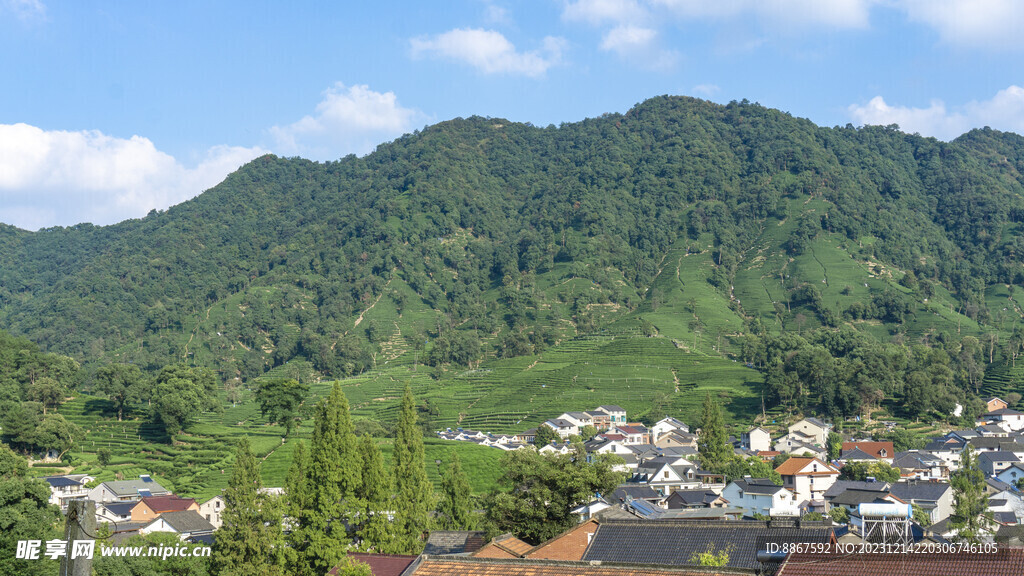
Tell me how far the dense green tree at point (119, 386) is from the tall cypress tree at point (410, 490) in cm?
5100

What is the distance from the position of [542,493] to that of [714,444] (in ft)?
135

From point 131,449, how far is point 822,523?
65.5 meters

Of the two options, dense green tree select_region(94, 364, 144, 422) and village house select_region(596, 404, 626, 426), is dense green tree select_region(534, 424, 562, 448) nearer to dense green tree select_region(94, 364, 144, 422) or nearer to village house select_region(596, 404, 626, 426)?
village house select_region(596, 404, 626, 426)

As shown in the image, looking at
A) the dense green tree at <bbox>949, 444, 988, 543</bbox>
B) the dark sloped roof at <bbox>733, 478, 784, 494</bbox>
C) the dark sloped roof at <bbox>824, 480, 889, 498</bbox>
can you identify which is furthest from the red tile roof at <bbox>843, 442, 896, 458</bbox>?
the dense green tree at <bbox>949, 444, 988, 543</bbox>

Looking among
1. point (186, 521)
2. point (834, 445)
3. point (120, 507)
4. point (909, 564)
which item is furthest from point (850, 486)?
point (909, 564)

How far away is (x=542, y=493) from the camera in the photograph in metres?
33.0

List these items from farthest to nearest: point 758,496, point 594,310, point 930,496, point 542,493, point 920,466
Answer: point 594,310
point 920,466
point 930,496
point 758,496
point 542,493

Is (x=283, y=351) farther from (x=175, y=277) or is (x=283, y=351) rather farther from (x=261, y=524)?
(x=261, y=524)

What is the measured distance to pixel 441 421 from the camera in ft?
314

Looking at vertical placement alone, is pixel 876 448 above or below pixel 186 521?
below

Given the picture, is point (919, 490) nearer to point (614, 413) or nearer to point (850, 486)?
point (850, 486)

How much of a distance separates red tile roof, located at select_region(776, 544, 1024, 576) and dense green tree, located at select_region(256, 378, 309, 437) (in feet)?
225

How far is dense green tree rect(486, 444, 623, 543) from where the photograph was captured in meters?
32.8

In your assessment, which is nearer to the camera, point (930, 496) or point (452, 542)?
point (452, 542)
